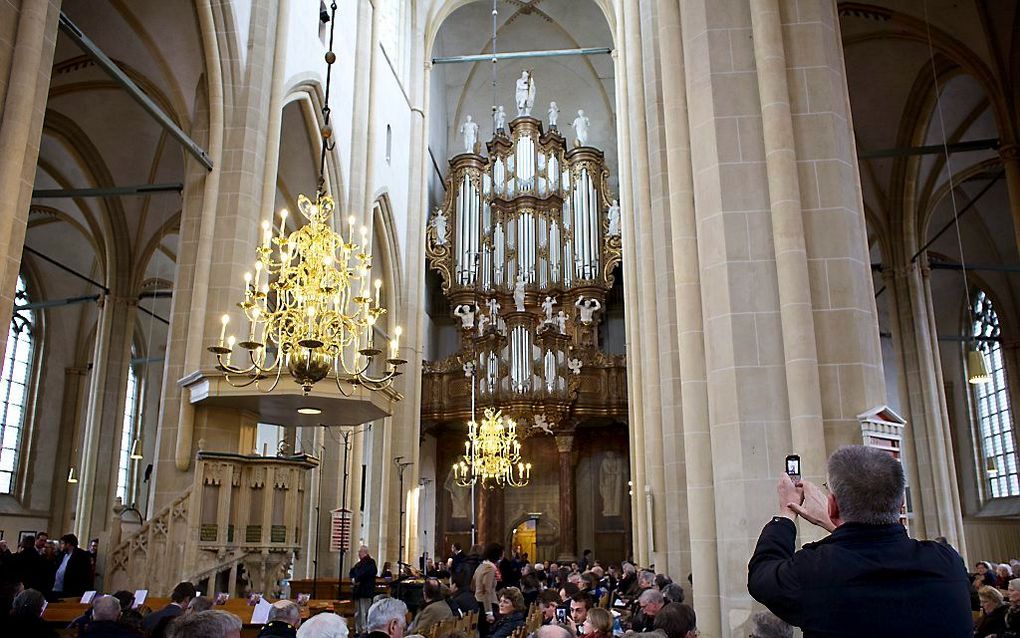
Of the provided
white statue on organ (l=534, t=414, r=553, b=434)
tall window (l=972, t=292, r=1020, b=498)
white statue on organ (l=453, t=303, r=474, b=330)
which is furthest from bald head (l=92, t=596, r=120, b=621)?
tall window (l=972, t=292, r=1020, b=498)

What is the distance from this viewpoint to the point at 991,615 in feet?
20.3

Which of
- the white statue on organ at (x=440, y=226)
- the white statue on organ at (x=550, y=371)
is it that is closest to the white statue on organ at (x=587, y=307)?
the white statue on organ at (x=550, y=371)

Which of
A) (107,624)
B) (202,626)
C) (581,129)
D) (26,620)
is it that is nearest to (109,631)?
(107,624)

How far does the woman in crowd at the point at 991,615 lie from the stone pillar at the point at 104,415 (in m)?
15.7

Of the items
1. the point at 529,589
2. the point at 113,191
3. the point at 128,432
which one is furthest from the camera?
the point at 128,432

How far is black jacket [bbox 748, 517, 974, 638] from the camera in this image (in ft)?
6.69

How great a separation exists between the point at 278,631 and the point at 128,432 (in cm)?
2242

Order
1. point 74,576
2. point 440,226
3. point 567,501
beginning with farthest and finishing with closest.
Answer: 1. point 440,226
2. point 567,501
3. point 74,576

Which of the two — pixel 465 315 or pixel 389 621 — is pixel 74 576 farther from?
pixel 465 315

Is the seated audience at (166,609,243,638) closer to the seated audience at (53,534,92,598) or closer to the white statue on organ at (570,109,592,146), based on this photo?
the seated audience at (53,534,92,598)

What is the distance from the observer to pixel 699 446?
7.27 m

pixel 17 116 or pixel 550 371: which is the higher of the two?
pixel 550 371

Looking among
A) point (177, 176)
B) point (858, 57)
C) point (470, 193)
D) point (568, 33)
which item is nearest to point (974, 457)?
point (858, 57)

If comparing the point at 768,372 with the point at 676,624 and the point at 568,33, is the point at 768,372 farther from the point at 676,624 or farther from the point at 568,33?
the point at 568,33
